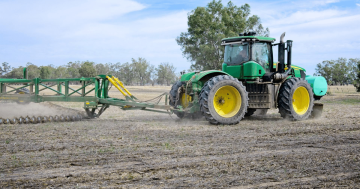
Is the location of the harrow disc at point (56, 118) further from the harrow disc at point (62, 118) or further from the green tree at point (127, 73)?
the green tree at point (127, 73)

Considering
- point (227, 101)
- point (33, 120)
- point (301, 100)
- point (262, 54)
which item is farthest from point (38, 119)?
point (301, 100)

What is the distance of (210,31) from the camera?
35.4 m

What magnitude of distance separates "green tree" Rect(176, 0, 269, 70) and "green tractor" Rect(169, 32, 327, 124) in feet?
78.4

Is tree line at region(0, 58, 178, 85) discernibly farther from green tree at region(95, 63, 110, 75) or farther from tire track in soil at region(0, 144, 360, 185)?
tire track in soil at region(0, 144, 360, 185)

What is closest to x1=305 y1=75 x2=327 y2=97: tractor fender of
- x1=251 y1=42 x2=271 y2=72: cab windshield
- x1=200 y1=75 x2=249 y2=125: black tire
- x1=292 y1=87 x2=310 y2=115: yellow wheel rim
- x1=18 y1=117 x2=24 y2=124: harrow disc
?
x1=292 y1=87 x2=310 y2=115: yellow wheel rim

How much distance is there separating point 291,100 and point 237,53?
227 cm

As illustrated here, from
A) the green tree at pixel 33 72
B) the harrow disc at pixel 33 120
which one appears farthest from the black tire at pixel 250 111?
the green tree at pixel 33 72

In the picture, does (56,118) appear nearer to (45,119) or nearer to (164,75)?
(45,119)

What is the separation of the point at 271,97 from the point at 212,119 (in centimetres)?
232

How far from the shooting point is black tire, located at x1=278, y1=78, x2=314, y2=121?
9.93 metres

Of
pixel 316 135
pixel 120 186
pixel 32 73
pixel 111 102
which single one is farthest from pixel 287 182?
pixel 32 73

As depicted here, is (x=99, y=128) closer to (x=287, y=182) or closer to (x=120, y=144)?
(x=120, y=144)

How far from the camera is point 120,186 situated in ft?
13.2

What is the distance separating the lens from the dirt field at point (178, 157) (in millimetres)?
4199
